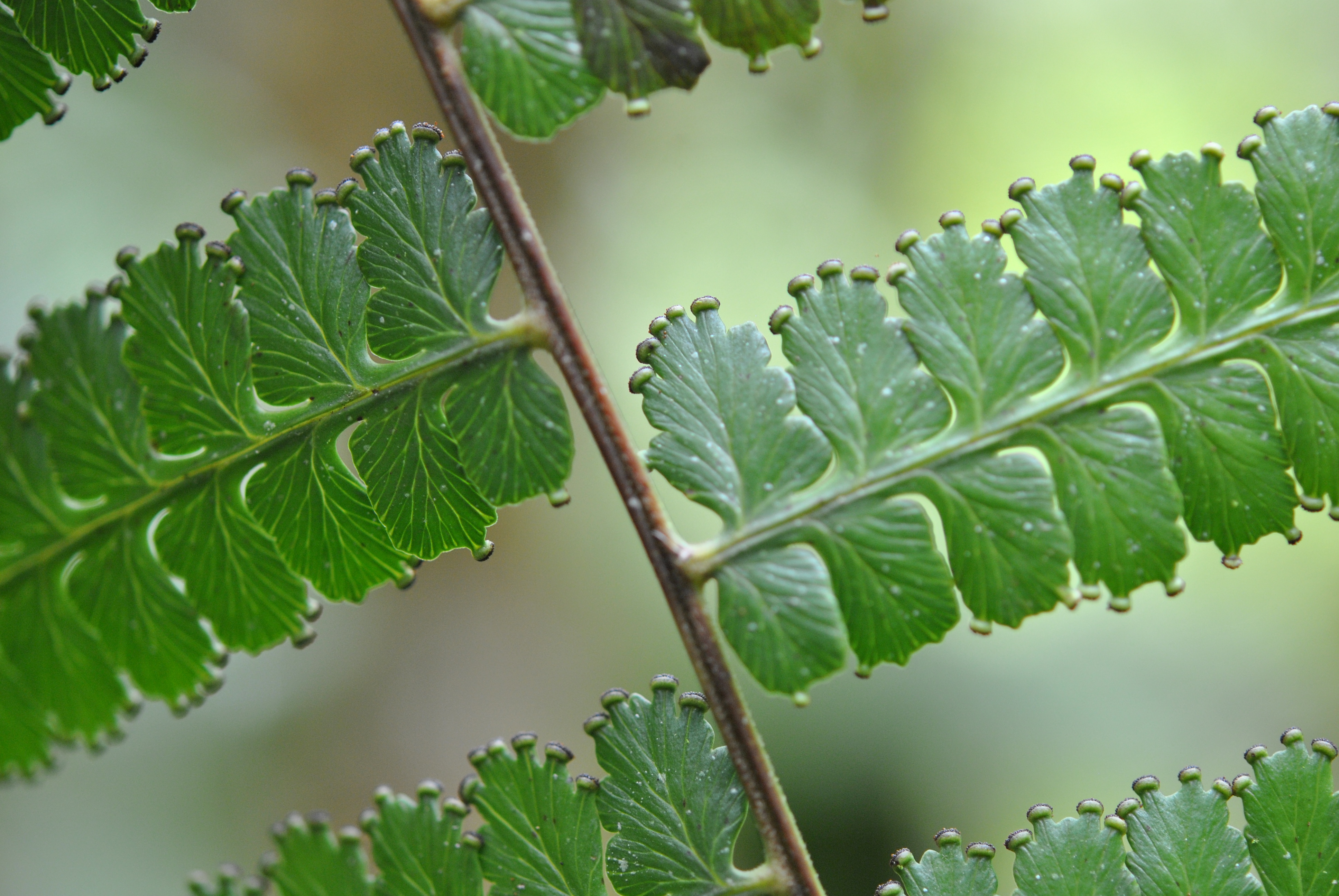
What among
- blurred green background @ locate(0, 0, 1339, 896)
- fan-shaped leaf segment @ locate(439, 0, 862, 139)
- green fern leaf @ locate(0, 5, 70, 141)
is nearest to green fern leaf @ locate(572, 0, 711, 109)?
fan-shaped leaf segment @ locate(439, 0, 862, 139)

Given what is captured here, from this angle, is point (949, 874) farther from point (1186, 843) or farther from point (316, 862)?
point (316, 862)

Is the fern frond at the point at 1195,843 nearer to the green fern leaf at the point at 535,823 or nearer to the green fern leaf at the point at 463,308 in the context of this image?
the green fern leaf at the point at 535,823

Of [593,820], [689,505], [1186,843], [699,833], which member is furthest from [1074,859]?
[689,505]

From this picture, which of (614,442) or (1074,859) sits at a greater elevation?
(614,442)

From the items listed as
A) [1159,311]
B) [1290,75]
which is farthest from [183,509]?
[1290,75]

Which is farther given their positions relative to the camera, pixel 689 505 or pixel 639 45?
pixel 689 505

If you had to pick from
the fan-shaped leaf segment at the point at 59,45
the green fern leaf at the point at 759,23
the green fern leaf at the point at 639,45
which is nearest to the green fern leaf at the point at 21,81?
the fan-shaped leaf segment at the point at 59,45
